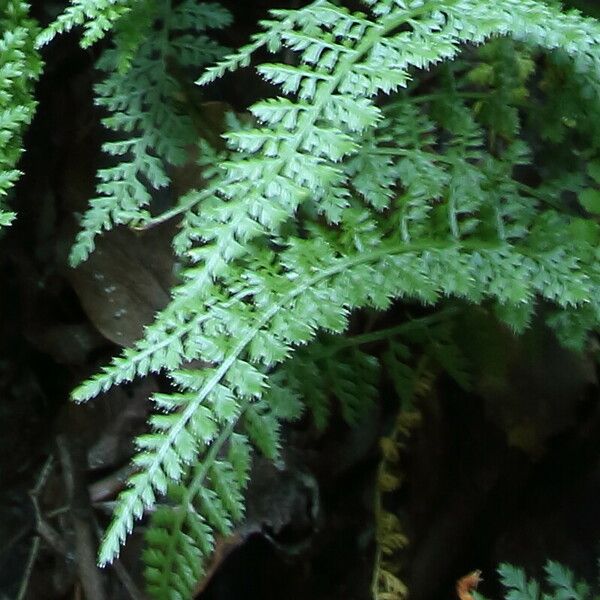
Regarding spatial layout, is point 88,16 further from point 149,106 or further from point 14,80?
point 149,106

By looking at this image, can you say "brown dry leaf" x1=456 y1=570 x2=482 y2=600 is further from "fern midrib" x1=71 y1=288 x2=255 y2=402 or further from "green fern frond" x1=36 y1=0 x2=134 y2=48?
"green fern frond" x1=36 y1=0 x2=134 y2=48

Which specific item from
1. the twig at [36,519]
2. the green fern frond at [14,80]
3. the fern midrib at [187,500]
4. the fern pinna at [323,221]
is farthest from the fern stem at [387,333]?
the twig at [36,519]

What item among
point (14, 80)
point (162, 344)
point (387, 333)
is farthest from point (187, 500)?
point (14, 80)

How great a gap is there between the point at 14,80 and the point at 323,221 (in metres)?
0.37

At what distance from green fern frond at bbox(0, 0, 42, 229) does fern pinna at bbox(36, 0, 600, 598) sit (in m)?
0.10

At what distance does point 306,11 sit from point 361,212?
0.67 ft

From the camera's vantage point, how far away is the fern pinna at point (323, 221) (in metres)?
0.79

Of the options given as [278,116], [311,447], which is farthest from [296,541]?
[278,116]

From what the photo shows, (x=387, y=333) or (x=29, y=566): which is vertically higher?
(x=387, y=333)

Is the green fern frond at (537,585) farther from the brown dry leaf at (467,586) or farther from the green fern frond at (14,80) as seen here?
the green fern frond at (14,80)

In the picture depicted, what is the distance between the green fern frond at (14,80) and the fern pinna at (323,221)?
100mm

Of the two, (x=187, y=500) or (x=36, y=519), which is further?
(x=36, y=519)

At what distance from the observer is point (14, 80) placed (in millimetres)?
907

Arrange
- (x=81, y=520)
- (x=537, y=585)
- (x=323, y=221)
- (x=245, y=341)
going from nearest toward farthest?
(x=245, y=341)
(x=537, y=585)
(x=323, y=221)
(x=81, y=520)
